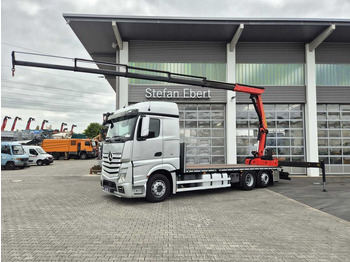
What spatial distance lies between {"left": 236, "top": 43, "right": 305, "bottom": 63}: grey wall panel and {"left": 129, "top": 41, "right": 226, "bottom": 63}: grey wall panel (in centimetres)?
123

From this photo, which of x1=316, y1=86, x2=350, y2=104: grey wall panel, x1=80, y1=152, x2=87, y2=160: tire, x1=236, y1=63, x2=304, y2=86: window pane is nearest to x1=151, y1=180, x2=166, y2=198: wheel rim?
x1=236, y1=63, x2=304, y2=86: window pane

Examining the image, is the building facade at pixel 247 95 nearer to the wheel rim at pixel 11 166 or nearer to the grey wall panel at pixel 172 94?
the grey wall panel at pixel 172 94

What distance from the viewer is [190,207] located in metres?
6.85

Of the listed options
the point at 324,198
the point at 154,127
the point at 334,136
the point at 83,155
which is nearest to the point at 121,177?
the point at 154,127

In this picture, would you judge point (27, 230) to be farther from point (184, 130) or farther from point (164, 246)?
point (184, 130)

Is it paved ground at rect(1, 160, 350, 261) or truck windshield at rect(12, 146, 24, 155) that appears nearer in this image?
paved ground at rect(1, 160, 350, 261)

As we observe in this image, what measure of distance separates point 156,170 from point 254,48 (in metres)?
11.2

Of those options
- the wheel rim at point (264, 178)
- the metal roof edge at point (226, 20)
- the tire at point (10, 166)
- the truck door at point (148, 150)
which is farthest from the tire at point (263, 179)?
the tire at point (10, 166)

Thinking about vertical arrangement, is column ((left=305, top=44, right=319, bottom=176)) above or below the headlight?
above

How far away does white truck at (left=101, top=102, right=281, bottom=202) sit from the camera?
689cm

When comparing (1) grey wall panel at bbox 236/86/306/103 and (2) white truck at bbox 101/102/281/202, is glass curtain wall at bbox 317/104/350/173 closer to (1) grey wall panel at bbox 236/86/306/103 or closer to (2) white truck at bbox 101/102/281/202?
(1) grey wall panel at bbox 236/86/306/103

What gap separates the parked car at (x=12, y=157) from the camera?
18.5m

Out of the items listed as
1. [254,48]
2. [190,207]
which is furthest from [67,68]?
[254,48]

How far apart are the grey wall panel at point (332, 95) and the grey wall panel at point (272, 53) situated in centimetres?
218
